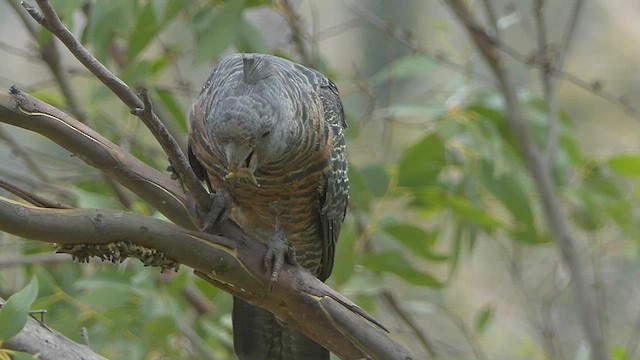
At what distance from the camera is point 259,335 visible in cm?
329

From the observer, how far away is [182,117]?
3.96 meters

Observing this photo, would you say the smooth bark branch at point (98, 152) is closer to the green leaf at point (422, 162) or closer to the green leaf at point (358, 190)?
the green leaf at point (358, 190)

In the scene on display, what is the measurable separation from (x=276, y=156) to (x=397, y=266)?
3.58 feet

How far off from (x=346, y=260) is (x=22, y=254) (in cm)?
178

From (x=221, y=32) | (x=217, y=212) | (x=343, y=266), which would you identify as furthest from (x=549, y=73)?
(x=217, y=212)

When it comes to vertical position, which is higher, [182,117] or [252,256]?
[182,117]

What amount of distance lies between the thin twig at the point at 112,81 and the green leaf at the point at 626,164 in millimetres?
2114

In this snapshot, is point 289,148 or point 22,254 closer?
point 289,148

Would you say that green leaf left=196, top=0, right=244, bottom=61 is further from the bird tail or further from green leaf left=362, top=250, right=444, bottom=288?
green leaf left=362, top=250, right=444, bottom=288

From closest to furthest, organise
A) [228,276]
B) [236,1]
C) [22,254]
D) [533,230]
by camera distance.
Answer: [228,276], [236,1], [533,230], [22,254]

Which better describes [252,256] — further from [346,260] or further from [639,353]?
[639,353]

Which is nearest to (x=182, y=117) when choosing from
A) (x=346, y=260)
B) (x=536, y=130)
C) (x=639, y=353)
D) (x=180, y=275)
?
(x=180, y=275)

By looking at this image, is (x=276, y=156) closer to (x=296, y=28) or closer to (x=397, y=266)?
(x=397, y=266)

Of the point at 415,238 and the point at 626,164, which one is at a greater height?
the point at 626,164
